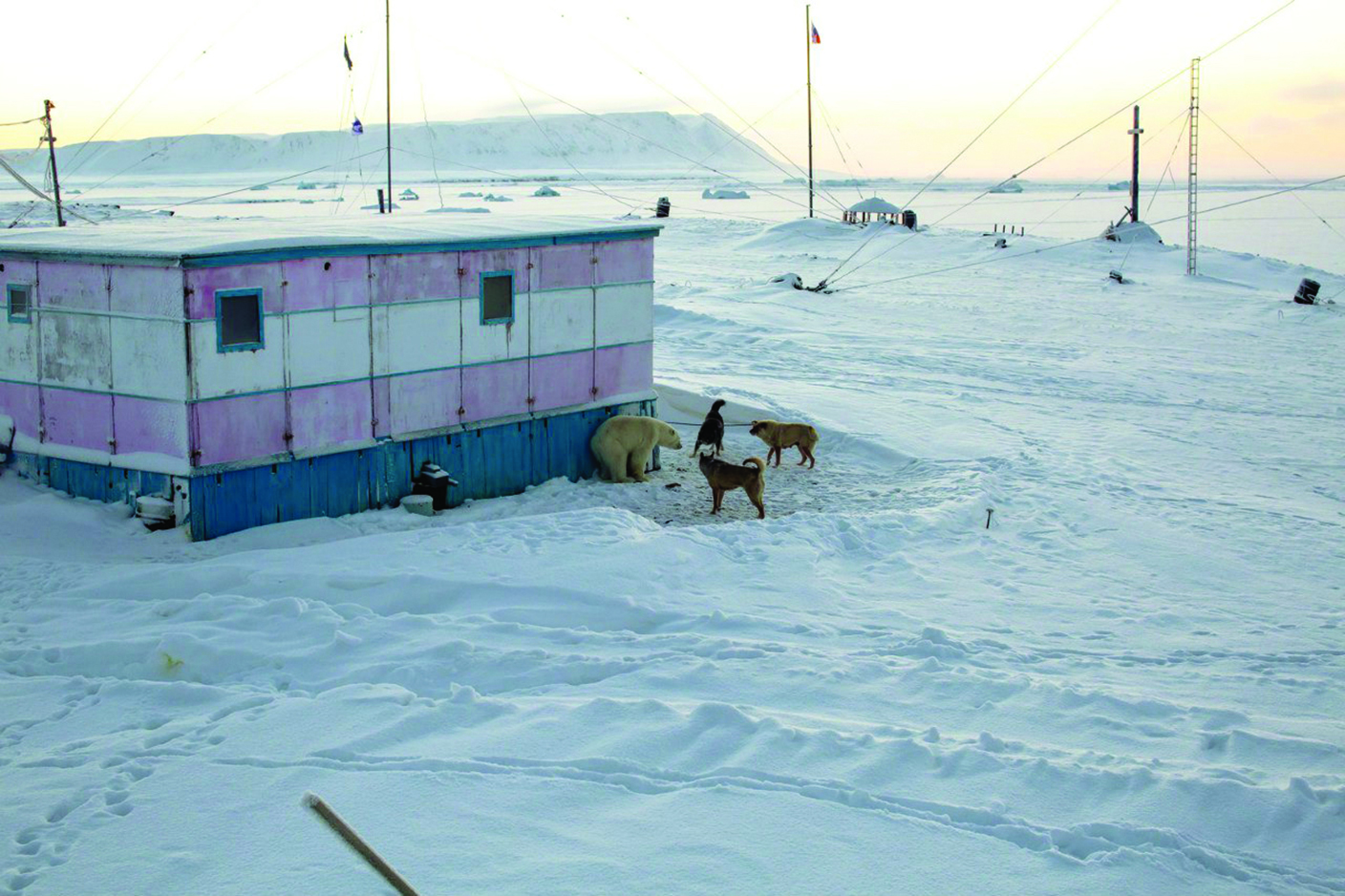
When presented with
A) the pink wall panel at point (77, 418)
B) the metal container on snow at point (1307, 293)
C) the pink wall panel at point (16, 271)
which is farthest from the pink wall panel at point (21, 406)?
the metal container on snow at point (1307, 293)

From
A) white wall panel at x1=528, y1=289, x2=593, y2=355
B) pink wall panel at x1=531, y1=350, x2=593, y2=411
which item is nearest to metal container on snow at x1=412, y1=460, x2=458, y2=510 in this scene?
pink wall panel at x1=531, y1=350, x2=593, y2=411

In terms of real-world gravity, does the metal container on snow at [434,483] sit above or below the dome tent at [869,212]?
below

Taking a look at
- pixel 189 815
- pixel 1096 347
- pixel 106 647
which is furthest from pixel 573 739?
pixel 1096 347

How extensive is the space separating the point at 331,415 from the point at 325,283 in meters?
1.37

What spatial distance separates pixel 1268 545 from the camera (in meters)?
13.5

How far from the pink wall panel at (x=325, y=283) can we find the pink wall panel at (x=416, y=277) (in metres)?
0.18

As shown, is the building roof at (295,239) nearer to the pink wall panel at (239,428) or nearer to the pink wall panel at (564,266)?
the pink wall panel at (564,266)

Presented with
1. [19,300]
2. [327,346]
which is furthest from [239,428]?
[19,300]

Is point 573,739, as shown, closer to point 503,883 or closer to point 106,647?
point 503,883

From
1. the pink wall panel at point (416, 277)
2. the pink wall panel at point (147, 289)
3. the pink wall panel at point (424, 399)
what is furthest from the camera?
the pink wall panel at point (424, 399)

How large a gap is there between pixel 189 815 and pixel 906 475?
1103cm

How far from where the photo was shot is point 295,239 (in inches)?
500

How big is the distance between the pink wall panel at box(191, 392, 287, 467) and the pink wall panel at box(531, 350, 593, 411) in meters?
3.58

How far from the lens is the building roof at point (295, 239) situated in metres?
11.9
